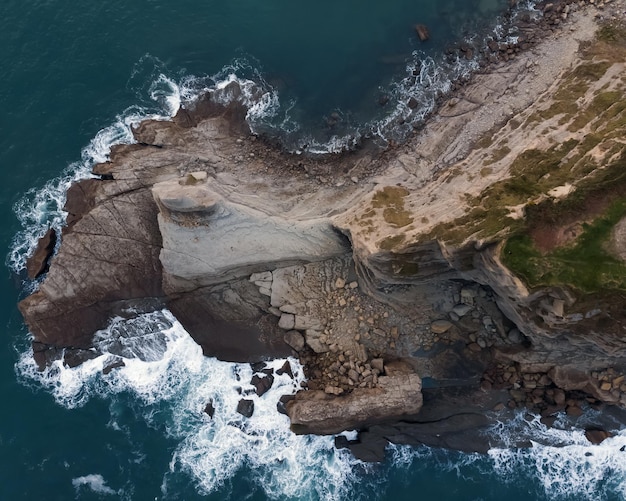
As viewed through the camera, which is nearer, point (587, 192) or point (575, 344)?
point (587, 192)

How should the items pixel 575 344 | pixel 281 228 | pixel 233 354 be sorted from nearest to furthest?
1. pixel 575 344
2. pixel 281 228
3. pixel 233 354

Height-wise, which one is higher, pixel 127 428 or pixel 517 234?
pixel 517 234

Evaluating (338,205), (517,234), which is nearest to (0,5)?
(338,205)

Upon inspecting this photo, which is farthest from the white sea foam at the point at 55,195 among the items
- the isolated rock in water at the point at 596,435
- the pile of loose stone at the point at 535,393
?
the isolated rock in water at the point at 596,435

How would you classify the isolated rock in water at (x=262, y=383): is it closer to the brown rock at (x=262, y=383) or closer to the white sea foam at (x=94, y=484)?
the brown rock at (x=262, y=383)

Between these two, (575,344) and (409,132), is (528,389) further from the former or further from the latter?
(409,132)

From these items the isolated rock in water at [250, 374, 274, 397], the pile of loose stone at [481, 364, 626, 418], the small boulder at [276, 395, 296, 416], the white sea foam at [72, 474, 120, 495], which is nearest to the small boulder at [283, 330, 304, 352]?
the isolated rock in water at [250, 374, 274, 397]

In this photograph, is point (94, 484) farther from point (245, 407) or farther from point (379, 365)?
point (379, 365)
